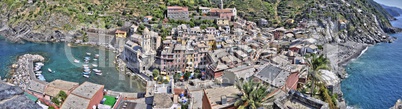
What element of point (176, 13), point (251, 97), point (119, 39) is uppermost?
point (176, 13)

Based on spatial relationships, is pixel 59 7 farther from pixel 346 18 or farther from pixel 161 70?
pixel 346 18

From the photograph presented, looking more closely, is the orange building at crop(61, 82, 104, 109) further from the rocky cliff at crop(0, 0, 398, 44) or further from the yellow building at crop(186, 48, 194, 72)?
the rocky cliff at crop(0, 0, 398, 44)

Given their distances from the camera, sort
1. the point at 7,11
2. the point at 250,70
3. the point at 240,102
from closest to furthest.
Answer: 1. the point at 240,102
2. the point at 250,70
3. the point at 7,11

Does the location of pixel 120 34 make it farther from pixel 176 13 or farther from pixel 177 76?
pixel 177 76

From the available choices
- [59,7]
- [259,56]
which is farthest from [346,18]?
[59,7]

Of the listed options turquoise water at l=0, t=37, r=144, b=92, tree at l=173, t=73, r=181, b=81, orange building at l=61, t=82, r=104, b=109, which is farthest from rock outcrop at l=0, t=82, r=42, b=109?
tree at l=173, t=73, r=181, b=81

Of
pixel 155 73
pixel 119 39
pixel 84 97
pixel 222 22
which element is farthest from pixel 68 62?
pixel 222 22
